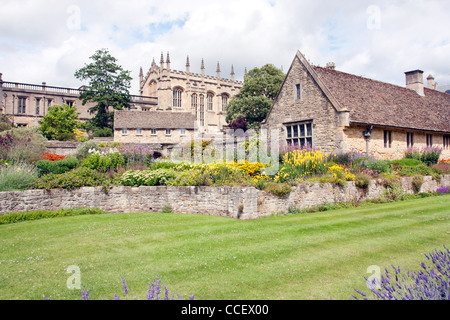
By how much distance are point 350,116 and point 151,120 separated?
29.0 metres

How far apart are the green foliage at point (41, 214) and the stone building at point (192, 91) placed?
51626 millimetres

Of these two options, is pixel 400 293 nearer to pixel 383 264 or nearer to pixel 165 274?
pixel 383 264

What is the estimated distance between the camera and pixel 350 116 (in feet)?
57.4

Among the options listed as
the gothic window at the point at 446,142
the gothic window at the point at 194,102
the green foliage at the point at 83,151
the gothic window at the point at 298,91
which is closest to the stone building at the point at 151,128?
the green foliage at the point at 83,151

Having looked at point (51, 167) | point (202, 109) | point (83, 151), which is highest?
point (202, 109)

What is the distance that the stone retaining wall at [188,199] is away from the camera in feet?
33.7

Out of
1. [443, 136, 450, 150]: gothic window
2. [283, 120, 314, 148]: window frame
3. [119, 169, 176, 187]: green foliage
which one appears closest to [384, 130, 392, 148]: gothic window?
[283, 120, 314, 148]: window frame

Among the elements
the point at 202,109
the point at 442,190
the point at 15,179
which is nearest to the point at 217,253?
the point at 15,179

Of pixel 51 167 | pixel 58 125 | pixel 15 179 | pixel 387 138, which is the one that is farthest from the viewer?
pixel 58 125

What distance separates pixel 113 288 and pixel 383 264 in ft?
15.5

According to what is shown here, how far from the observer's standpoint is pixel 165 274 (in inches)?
204

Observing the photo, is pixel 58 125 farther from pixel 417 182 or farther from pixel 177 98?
pixel 417 182

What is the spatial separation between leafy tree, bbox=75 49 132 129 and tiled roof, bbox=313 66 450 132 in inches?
1389

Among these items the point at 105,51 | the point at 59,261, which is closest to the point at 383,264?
the point at 59,261
